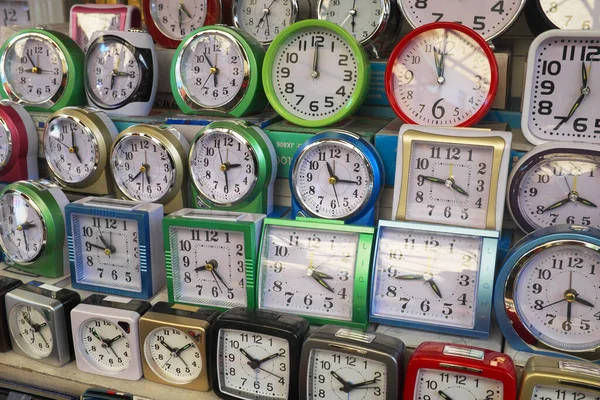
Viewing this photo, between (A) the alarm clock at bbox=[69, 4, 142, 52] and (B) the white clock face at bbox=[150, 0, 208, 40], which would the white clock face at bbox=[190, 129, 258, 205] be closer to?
(B) the white clock face at bbox=[150, 0, 208, 40]

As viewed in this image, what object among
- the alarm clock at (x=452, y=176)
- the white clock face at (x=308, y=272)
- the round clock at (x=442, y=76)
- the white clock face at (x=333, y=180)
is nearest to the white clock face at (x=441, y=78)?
the round clock at (x=442, y=76)

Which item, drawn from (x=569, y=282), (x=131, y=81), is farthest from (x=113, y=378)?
(x=569, y=282)

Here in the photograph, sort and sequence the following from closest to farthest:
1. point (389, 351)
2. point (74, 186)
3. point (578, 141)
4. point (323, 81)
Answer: point (389, 351) < point (578, 141) < point (323, 81) < point (74, 186)

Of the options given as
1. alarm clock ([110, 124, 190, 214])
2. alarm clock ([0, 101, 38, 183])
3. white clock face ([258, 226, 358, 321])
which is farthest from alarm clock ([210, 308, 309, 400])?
alarm clock ([0, 101, 38, 183])

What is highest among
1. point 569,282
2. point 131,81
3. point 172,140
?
point 131,81

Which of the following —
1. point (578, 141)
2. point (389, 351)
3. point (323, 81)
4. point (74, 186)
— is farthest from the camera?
point (74, 186)

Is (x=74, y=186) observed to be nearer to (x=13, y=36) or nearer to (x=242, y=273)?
(x=13, y=36)

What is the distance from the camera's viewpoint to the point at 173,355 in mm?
1973

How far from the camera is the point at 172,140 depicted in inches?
92.3

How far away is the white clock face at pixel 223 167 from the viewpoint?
7.32 ft

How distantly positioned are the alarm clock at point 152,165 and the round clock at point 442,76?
0.84 meters

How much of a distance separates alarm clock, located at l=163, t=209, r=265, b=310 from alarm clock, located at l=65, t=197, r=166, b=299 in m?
0.12

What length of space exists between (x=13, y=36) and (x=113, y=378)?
5.16ft

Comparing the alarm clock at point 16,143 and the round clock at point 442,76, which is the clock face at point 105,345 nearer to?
the alarm clock at point 16,143
